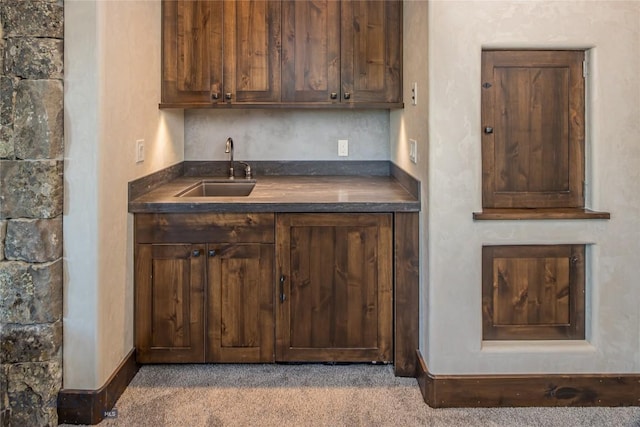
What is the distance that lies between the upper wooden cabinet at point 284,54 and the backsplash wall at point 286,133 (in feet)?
1.46

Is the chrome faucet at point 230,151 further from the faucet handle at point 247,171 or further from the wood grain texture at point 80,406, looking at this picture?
the wood grain texture at point 80,406

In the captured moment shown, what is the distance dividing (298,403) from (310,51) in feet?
6.44

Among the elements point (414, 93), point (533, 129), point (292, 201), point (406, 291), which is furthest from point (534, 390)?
point (414, 93)

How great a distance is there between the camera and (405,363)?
2.66 metres

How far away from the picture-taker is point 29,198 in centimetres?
212

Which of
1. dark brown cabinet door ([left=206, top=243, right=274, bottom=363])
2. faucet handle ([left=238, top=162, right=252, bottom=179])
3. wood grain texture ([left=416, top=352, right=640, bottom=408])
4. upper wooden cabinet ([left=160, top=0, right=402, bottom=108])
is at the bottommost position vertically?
wood grain texture ([left=416, top=352, right=640, bottom=408])

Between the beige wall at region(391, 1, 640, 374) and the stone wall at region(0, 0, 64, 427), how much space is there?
149cm

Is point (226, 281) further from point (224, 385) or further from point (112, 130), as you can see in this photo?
point (112, 130)

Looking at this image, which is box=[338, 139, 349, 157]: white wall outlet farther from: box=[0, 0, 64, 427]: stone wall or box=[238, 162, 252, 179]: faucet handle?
box=[0, 0, 64, 427]: stone wall

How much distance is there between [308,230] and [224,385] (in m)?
0.82

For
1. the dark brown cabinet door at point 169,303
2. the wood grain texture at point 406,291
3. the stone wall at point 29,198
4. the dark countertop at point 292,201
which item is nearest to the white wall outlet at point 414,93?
the dark countertop at point 292,201

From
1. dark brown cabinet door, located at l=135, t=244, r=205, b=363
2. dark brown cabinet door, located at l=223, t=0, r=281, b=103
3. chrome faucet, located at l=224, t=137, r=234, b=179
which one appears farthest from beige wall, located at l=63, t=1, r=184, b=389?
chrome faucet, located at l=224, t=137, r=234, b=179

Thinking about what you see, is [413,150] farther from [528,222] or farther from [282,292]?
[282,292]

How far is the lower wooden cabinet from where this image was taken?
2664 millimetres
